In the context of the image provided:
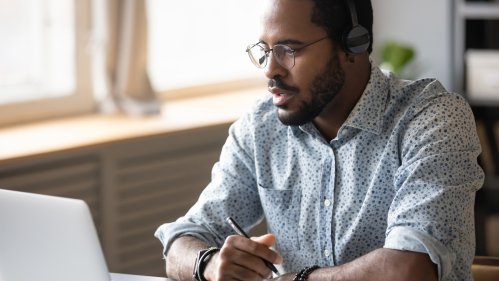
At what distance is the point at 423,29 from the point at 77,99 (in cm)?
A: 177

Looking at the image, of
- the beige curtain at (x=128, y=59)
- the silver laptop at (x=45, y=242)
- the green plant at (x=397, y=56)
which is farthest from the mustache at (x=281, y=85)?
the green plant at (x=397, y=56)

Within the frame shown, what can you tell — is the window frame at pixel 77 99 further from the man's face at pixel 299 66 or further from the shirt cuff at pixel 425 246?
the shirt cuff at pixel 425 246

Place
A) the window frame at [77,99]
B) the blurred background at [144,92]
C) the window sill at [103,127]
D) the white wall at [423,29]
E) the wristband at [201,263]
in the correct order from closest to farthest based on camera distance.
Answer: the wristband at [201,263], the window sill at [103,127], the blurred background at [144,92], the window frame at [77,99], the white wall at [423,29]

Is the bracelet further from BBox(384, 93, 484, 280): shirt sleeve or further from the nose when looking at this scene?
the nose

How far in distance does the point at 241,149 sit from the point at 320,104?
10.0 inches

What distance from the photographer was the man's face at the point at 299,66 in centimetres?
129

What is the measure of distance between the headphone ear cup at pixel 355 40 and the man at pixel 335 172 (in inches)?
0.4

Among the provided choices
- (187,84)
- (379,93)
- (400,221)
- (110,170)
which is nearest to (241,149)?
(379,93)

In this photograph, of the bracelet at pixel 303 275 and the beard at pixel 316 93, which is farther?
the beard at pixel 316 93

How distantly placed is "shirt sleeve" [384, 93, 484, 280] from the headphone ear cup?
18 cm

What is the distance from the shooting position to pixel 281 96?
4.36 ft

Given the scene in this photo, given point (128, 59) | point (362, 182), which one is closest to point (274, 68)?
point (362, 182)

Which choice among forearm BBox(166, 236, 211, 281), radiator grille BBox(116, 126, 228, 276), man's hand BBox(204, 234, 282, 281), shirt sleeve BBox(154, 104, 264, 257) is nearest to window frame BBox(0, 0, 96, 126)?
radiator grille BBox(116, 126, 228, 276)

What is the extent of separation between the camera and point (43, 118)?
7.98 feet
